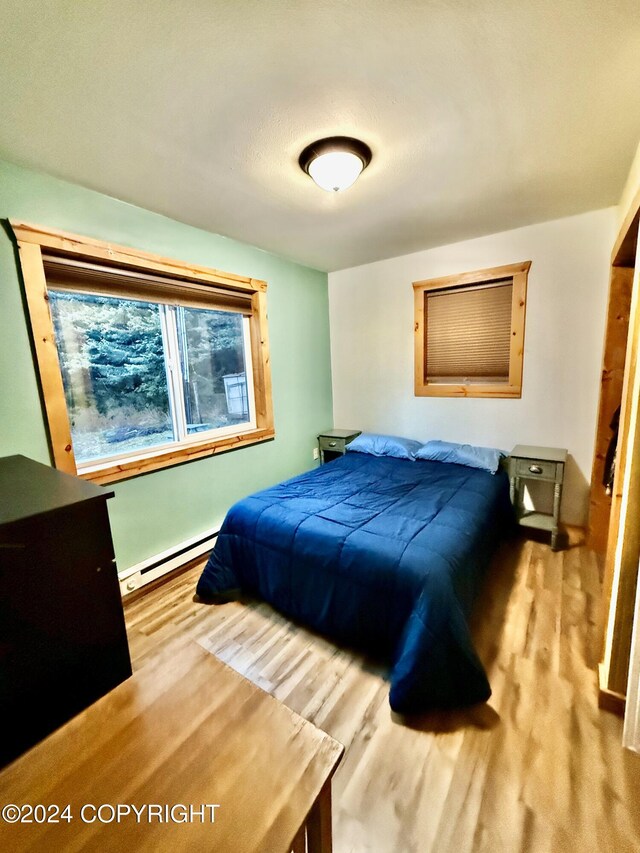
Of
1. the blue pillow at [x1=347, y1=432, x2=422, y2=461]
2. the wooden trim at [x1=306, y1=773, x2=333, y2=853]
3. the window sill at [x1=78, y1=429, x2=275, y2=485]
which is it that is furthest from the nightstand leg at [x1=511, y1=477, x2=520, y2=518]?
the wooden trim at [x1=306, y1=773, x2=333, y2=853]

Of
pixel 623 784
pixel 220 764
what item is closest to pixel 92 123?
pixel 220 764

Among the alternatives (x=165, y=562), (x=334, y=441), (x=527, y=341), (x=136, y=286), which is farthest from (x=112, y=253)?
(x=527, y=341)

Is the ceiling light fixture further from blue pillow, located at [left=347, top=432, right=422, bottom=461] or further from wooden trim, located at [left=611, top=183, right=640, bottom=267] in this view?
blue pillow, located at [left=347, top=432, right=422, bottom=461]

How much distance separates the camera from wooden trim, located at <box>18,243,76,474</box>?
1.66m

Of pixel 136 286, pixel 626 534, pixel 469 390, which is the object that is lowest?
pixel 626 534

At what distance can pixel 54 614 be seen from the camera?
0.67 meters

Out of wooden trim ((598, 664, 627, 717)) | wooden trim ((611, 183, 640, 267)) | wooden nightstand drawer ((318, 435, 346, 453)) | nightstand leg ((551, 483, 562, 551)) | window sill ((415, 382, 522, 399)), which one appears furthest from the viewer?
wooden nightstand drawer ((318, 435, 346, 453))

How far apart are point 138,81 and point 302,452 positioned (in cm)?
277

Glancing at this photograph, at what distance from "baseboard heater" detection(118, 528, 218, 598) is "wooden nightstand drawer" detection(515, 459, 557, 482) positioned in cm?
234

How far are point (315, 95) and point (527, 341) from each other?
2.27 m

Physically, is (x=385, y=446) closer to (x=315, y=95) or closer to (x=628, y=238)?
(x=628, y=238)

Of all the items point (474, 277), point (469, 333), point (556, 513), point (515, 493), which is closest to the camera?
point (556, 513)

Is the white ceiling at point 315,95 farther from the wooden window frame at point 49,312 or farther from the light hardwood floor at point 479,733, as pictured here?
the light hardwood floor at point 479,733

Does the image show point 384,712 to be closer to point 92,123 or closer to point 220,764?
point 220,764
